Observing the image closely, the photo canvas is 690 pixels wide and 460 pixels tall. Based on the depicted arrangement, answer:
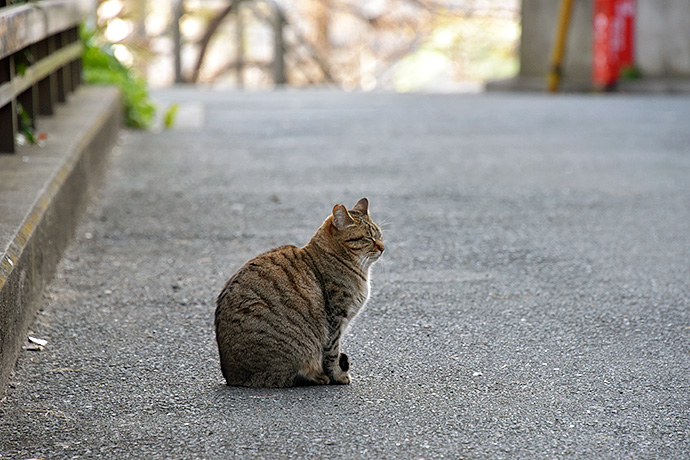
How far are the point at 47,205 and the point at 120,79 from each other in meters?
5.80

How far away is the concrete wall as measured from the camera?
14914 millimetres

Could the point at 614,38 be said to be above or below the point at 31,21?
below

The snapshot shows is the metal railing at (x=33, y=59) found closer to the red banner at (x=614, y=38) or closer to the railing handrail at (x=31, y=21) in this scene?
Answer: the railing handrail at (x=31, y=21)

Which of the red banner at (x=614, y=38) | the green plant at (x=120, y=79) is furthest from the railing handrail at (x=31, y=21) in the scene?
the red banner at (x=614, y=38)

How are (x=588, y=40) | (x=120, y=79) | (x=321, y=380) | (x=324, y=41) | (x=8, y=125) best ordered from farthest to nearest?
(x=324, y=41) < (x=588, y=40) < (x=120, y=79) < (x=8, y=125) < (x=321, y=380)

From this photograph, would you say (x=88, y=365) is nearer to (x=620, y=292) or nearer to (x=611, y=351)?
(x=611, y=351)

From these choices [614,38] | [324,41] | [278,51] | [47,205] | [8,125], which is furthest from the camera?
[324,41]

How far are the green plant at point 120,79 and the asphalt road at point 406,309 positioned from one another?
635 millimetres

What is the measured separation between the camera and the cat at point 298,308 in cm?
337

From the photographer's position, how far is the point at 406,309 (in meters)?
4.44

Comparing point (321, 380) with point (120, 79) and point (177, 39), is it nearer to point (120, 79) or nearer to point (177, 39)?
point (120, 79)

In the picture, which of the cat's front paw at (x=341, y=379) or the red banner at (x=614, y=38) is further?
the red banner at (x=614, y=38)

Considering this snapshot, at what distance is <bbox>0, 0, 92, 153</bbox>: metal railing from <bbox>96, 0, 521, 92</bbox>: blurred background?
11.4 meters

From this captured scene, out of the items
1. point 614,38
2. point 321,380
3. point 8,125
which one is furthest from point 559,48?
point 321,380
